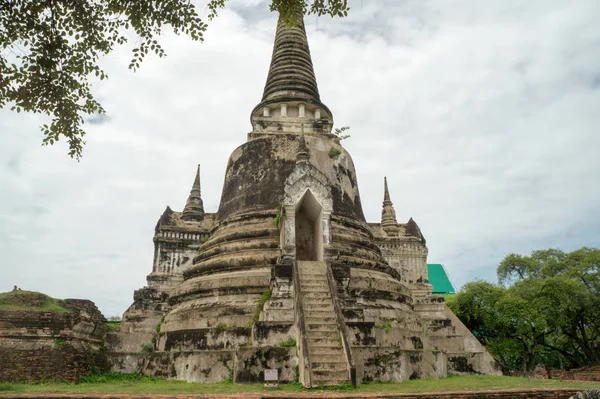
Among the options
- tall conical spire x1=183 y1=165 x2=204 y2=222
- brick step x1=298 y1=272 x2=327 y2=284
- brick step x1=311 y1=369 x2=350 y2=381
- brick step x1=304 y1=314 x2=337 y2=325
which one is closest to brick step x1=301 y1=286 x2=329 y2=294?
brick step x1=298 y1=272 x2=327 y2=284

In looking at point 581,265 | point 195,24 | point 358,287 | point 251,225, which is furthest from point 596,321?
point 195,24

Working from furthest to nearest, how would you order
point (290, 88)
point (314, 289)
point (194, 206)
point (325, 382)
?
point (194, 206), point (290, 88), point (314, 289), point (325, 382)

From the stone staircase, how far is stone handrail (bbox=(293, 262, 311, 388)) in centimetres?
10

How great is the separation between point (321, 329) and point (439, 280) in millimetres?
30624

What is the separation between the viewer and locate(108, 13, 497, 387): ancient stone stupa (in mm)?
9008

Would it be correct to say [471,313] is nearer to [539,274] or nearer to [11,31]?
[539,274]

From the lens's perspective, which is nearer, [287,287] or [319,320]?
[319,320]

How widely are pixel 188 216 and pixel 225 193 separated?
296 centimetres

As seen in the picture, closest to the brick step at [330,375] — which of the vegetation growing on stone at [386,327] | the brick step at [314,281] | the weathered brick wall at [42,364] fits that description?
the brick step at [314,281]

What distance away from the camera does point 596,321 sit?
930 inches

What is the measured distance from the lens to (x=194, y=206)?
56.5 ft

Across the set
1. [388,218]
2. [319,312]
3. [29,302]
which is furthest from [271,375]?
[388,218]

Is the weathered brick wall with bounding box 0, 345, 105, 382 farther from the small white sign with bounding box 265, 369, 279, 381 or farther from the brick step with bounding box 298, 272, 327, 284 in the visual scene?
the brick step with bounding box 298, 272, 327, 284

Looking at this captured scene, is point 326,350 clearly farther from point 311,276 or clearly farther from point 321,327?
point 311,276
